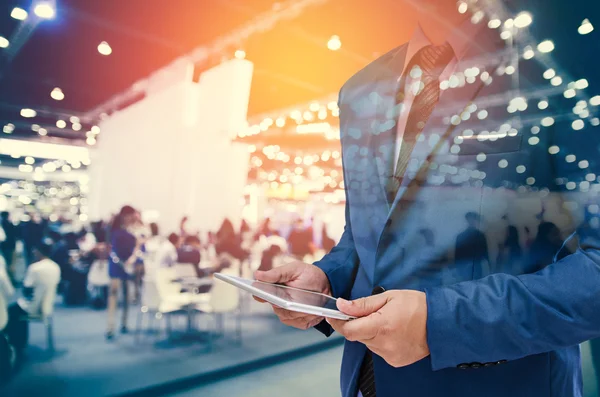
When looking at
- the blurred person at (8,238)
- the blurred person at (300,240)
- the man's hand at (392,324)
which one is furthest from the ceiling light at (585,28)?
the blurred person at (300,240)

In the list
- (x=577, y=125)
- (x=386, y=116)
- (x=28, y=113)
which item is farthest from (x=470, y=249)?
(x=28, y=113)

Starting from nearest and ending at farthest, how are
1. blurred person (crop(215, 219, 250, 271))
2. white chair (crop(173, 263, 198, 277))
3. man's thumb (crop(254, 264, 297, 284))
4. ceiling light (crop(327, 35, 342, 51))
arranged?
man's thumb (crop(254, 264, 297, 284)) < ceiling light (crop(327, 35, 342, 51)) < white chair (crop(173, 263, 198, 277)) < blurred person (crop(215, 219, 250, 271))

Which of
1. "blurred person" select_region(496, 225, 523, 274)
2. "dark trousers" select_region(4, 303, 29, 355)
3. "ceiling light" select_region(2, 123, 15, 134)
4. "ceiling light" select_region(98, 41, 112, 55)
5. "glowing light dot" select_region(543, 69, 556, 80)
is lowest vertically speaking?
"dark trousers" select_region(4, 303, 29, 355)

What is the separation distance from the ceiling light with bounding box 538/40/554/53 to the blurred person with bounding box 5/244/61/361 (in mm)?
3822

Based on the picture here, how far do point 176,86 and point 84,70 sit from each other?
915mm

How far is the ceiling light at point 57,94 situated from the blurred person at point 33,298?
54.7 inches

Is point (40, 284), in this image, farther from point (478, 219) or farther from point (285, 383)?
point (478, 219)

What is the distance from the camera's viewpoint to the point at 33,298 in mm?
3332

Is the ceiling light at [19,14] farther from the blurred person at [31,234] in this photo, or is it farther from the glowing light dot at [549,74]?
the glowing light dot at [549,74]

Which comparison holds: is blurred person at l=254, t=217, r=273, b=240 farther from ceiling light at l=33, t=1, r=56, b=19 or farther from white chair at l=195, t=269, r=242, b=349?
ceiling light at l=33, t=1, r=56, b=19

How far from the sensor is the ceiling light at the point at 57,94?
3.62m

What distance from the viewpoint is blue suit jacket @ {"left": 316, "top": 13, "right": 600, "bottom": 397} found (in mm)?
523

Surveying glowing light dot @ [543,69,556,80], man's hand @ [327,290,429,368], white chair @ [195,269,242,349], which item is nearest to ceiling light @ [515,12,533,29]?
glowing light dot @ [543,69,556,80]

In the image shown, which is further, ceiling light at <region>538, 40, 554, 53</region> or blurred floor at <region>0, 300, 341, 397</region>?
blurred floor at <region>0, 300, 341, 397</region>
